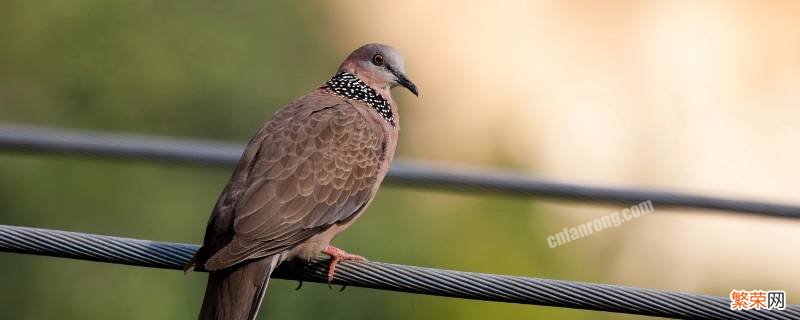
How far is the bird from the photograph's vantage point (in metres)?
5.04

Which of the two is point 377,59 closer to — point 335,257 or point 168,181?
point 335,257

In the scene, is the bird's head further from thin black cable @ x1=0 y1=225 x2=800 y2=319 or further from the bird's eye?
thin black cable @ x1=0 y1=225 x2=800 y2=319

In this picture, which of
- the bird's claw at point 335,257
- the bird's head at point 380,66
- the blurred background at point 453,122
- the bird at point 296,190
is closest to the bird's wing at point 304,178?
the bird at point 296,190

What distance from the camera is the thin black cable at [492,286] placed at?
14.5 ft

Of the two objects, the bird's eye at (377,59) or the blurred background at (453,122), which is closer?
the bird's eye at (377,59)

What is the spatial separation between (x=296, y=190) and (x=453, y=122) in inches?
1013

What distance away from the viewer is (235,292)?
16.4 feet

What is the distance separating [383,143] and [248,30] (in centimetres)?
1904

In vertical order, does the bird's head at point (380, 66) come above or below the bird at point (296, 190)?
above

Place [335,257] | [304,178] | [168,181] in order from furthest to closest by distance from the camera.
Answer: [168,181] → [304,178] → [335,257]

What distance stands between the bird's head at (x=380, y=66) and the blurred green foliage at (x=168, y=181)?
7.02 metres

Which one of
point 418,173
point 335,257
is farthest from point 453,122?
point 335,257

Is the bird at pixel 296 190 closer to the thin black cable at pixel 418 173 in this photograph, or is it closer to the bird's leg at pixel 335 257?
the bird's leg at pixel 335 257

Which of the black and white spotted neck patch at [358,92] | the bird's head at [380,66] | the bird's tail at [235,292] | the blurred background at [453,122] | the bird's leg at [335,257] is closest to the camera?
the bird's tail at [235,292]
